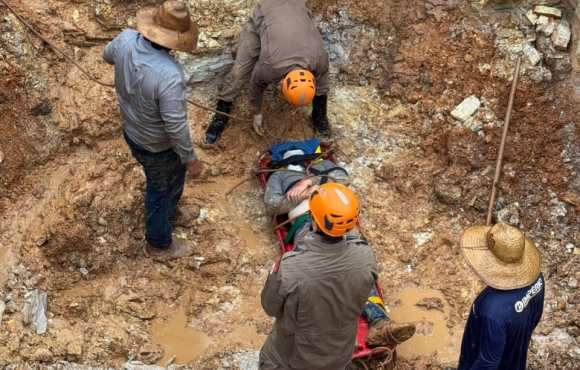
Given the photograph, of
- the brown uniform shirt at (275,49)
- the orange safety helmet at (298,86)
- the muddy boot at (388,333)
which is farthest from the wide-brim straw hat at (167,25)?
the muddy boot at (388,333)

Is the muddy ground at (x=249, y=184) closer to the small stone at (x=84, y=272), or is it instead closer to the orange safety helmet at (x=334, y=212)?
the small stone at (x=84, y=272)

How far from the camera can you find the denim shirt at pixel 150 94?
4.18 metres

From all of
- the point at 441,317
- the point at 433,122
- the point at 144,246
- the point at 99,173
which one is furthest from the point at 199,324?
the point at 433,122

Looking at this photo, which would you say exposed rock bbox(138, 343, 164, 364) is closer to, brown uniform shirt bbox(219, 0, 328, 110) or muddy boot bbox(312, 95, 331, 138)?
brown uniform shirt bbox(219, 0, 328, 110)

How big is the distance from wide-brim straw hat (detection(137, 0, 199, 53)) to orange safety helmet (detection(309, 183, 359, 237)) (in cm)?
147

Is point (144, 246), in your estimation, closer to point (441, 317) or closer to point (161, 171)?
point (161, 171)

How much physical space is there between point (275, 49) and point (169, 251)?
181cm

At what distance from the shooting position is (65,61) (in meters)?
5.81

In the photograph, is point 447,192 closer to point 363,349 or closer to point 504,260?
point 363,349

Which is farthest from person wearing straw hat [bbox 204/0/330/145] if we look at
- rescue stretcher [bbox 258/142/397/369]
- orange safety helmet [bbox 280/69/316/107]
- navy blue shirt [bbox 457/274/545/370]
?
navy blue shirt [bbox 457/274/545/370]

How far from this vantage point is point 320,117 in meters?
6.21

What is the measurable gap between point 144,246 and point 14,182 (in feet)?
3.64

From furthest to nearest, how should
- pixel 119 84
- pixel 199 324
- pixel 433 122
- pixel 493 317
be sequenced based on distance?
1. pixel 433 122
2. pixel 199 324
3. pixel 119 84
4. pixel 493 317

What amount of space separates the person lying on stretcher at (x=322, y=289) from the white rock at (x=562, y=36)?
3.39 m
